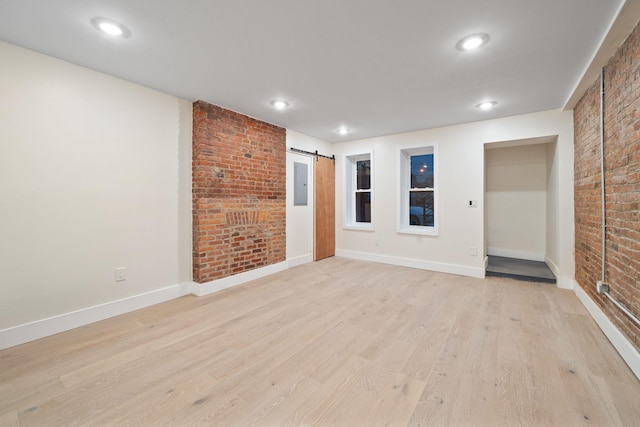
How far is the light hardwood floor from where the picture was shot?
4.58ft

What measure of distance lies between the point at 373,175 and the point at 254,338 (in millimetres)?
3684

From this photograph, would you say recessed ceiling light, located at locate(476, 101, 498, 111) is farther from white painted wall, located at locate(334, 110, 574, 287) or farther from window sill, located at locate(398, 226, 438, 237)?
window sill, located at locate(398, 226, 438, 237)

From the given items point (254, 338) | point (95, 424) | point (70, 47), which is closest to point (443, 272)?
point (254, 338)

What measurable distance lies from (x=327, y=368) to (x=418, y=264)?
3.18 m

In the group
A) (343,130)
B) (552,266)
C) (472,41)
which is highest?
(343,130)

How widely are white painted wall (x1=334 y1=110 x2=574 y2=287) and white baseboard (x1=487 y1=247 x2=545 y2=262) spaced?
4.74 feet

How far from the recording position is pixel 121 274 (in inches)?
106

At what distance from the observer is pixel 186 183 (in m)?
3.22

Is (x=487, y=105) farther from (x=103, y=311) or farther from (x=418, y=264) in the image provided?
(x=103, y=311)

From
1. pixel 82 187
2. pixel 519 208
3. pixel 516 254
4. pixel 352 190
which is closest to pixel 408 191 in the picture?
pixel 352 190

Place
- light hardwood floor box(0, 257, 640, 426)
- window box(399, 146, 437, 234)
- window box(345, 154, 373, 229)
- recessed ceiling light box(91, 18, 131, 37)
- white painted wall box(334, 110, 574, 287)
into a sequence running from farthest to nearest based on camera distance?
window box(345, 154, 373, 229)
window box(399, 146, 437, 234)
white painted wall box(334, 110, 574, 287)
recessed ceiling light box(91, 18, 131, 37)
light hardwood floor box(0, 257, 640, 426)

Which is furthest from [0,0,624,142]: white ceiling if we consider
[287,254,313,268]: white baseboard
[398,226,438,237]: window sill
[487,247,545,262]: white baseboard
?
[487,247,545,262]: white baseboard

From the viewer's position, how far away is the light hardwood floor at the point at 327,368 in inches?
54.9

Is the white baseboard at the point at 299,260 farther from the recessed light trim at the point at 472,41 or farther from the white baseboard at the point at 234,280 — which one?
the recessed light trim at the point at 472,41
